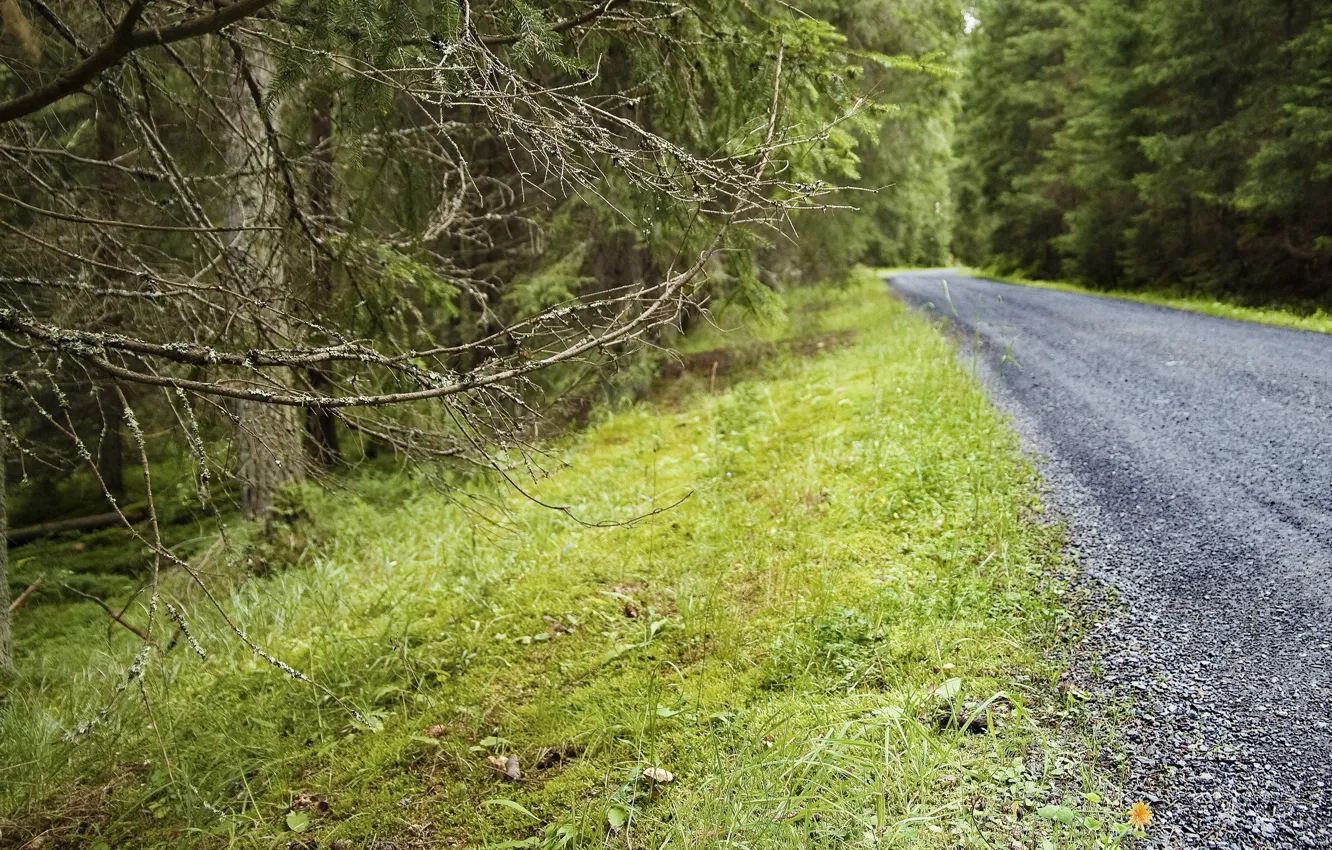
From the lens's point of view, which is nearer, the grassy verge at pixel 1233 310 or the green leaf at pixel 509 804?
the green leaf at pixel 509 804

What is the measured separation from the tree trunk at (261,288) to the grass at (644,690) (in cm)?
86

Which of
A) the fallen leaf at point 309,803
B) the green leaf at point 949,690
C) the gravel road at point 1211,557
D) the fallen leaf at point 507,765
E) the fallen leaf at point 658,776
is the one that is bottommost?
the fallen leaf at point 309,803

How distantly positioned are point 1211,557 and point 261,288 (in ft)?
15.6

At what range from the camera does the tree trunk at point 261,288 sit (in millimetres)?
3234

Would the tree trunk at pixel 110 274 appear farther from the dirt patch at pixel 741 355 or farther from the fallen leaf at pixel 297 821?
the dirt patch at pixel 741 355

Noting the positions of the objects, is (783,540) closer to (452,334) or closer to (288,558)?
(288,558)

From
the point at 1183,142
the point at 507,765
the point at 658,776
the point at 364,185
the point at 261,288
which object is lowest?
the point at 507,765

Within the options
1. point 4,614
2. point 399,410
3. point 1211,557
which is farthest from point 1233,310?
point 4,614

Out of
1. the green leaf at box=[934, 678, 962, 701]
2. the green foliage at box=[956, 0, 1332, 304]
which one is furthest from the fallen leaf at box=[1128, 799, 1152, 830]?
the green foliage at box=[956, 0, 1332, 304]

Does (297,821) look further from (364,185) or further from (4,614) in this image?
(364,185)

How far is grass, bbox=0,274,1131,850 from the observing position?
2426 millimetres

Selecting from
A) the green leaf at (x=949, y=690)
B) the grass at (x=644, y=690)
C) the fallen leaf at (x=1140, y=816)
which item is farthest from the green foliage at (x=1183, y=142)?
the fallen leaf at (x=1140, y=816)

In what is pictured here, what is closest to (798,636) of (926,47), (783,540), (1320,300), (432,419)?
(783,540)

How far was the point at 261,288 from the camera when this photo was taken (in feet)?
11.4
